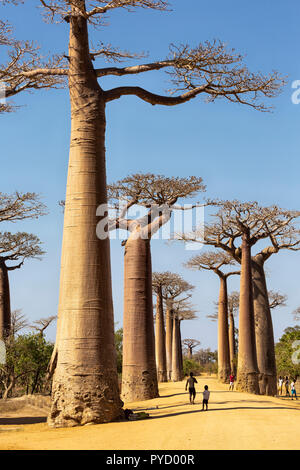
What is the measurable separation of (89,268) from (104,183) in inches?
61.1

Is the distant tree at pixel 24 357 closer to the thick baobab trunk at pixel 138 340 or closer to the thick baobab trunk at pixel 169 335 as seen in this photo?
the thick baobab trunk at pixel 138 340

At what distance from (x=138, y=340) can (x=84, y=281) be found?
5.68m

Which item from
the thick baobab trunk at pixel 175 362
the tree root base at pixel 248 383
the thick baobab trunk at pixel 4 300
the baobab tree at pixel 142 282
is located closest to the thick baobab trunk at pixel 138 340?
the baobab tree at pixel 142 282

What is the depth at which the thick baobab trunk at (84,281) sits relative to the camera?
26.5 ft

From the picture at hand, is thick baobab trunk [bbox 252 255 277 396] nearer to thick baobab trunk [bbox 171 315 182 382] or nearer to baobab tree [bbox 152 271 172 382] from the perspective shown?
baobab tree [bbox 152 271 172 382]

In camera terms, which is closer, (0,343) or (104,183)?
(104,183)

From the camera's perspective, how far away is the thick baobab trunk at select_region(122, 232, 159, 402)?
1366 centimetres

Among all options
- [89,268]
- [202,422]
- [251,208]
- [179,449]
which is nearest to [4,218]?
[251,208]

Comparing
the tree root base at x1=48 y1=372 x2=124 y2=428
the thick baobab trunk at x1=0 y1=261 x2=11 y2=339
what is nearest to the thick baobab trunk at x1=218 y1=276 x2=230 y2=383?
the thick baobab trunk at x1=0 y1=261 x2=11 y2=339

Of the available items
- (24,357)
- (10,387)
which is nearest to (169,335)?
(24,357)

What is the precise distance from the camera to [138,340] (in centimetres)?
1370
